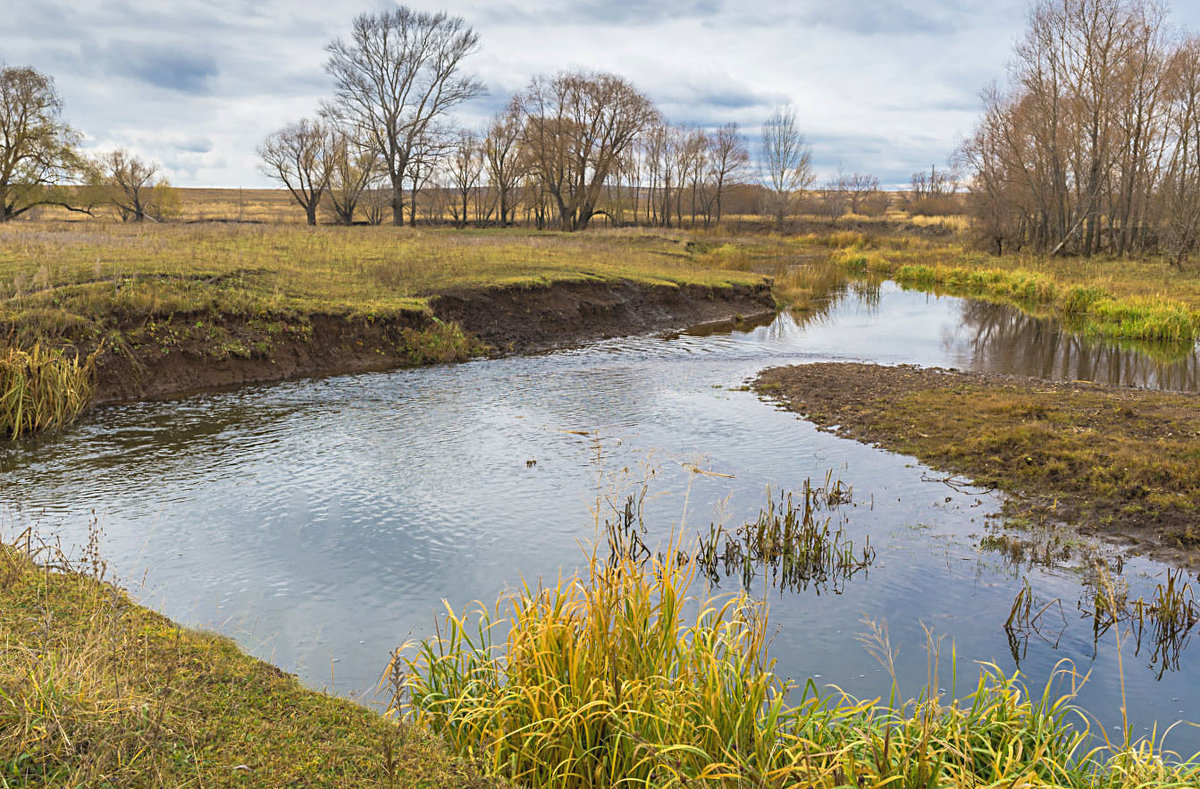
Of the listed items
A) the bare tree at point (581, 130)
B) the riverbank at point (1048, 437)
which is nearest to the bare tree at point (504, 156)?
the bare tree at point (581, 130)

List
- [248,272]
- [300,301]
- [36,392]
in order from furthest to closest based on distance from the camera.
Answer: [248,272] < [300,301] < [36,392]

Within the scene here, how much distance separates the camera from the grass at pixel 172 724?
3.23 metres

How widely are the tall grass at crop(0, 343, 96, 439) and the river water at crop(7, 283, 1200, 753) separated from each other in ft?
1.33

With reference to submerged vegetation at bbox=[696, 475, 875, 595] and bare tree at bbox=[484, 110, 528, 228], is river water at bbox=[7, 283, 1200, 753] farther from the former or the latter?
bare tree at bbox=[484, 110, 528, 228]

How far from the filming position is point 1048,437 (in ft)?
32.1

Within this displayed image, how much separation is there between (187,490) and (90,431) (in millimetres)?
3336

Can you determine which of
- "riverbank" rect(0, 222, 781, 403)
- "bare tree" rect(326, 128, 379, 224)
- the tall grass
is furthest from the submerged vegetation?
"bare tree" rect(326, 128, 379, 224)

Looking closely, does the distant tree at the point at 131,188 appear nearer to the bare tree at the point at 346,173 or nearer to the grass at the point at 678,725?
the bare tree at the point at 346,173

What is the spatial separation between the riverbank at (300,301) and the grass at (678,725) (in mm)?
11048

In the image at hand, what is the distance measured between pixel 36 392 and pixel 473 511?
679 centimetres

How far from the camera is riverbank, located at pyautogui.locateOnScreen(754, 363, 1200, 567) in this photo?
25.6 feet

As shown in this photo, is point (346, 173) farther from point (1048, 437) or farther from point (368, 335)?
point (1048, 437)

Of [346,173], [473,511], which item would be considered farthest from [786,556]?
[346,173]

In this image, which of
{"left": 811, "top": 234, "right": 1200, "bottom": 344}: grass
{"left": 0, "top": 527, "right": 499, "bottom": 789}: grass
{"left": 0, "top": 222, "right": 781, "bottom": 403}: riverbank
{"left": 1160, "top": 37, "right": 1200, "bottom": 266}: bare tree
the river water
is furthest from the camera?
{"left": 1160, "top": 37, "right": 1200, "bottom": 266}: bare tree
